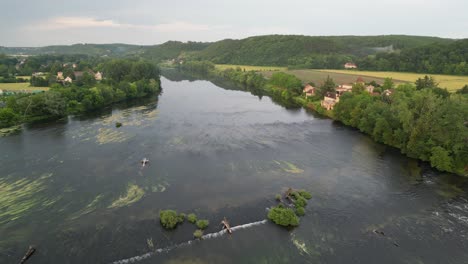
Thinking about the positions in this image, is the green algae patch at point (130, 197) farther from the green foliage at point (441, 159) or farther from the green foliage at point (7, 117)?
the green foliage at point (7, 117)

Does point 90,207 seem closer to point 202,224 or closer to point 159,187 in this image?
point 159,187

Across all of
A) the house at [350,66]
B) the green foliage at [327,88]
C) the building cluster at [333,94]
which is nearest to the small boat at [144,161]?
the building cluster at [333,94]

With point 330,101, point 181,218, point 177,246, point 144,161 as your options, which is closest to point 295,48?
point 330,101

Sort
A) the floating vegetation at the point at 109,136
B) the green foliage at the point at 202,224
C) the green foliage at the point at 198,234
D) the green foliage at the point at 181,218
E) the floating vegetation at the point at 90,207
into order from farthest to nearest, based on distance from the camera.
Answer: the floating vegetation at the point at 109,136, the floating vegetation at the point at 90,207, the green foliage at the point at 181,218, the green foliage at the point at 202,224, the green foliage at the point at 198,234

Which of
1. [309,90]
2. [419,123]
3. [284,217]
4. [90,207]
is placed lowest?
[90,207]

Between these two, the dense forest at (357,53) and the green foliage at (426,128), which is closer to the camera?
the green foliage at (426,128)

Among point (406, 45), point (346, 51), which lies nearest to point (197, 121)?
point (346, 51)
